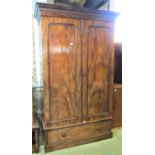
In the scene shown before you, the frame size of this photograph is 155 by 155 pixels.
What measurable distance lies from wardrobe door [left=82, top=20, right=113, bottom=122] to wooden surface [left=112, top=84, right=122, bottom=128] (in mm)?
350

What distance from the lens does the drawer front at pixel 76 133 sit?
102 inches

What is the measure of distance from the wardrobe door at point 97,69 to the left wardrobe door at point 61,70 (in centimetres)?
14

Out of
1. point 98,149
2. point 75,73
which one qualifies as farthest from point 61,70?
point 98,149

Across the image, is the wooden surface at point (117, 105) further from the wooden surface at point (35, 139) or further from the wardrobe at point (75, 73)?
the wooden surface at point (35, 139)

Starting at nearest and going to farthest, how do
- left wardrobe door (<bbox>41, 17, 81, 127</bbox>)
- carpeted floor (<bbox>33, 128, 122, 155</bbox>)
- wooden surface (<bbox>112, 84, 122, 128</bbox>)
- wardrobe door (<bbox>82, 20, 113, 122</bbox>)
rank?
left wardrobe door (<bbox>41, 17, 81, 127</bbox>)
carpeted floor (<bbox>33, 128, 122, 155</bbox>)
wardrobe door (<bbox>82, 20, 113, 122</bbox>)
wooden surface (<bbox>112, 84, 122, 128</bbox>)

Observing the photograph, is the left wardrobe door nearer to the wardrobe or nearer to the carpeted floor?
the wardrobe

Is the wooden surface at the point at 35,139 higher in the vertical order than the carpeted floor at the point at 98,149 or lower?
higher

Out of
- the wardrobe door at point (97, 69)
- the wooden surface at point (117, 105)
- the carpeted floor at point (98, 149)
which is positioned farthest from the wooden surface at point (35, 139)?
the wooden surface at point (117, 105)

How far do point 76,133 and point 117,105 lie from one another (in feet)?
3.46

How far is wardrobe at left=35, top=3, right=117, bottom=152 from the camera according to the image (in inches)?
97.0

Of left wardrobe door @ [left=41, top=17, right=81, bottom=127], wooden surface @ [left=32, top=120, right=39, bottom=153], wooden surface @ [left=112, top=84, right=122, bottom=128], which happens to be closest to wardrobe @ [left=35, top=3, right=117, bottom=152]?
left wardrobe door @ [left=41, top=17, right=81, bottom=127]
